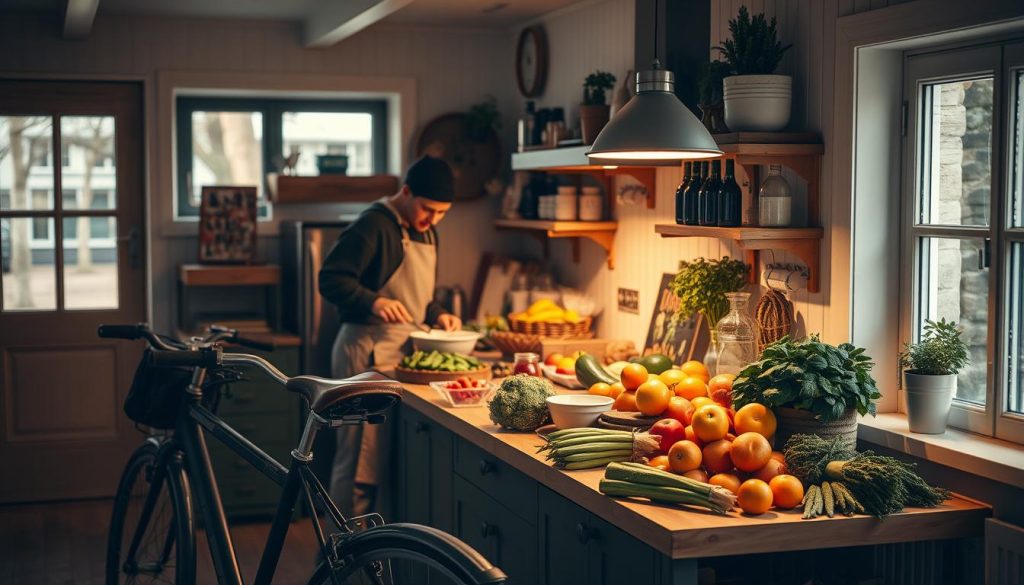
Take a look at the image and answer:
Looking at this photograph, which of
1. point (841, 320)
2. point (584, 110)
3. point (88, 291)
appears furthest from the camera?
point (88, 291)

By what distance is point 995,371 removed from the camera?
115 inches

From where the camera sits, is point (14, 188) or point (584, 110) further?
point (14, 188)

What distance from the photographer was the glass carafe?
3619 mm

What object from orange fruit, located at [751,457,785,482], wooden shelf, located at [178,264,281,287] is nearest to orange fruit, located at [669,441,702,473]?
orange fruit, located at [751,457,785,482]

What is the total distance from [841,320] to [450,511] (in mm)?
1492

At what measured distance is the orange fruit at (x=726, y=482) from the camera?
2771 millimetres

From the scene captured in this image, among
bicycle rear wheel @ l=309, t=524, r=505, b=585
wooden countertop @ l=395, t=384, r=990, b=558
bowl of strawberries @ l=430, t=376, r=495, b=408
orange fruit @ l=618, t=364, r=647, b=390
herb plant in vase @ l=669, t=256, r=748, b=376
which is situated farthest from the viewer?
bowl of strawberries @ l=430, t=376, r=495, b=408

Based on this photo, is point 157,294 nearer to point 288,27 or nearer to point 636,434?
point 288,27

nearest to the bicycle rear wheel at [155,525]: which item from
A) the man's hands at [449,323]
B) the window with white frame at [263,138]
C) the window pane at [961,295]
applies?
the man's hands at [449,323]

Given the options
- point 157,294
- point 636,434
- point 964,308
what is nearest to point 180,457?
point 636,434

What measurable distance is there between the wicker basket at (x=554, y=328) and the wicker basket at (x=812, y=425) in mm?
2031

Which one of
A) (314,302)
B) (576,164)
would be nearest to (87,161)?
(314,302)

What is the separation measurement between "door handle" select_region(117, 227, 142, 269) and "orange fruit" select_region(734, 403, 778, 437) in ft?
13.2

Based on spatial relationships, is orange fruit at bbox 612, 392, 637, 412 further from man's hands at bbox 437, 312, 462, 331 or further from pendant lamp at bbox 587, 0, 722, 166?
man's hands at bbox 437, 312, 462, 331
